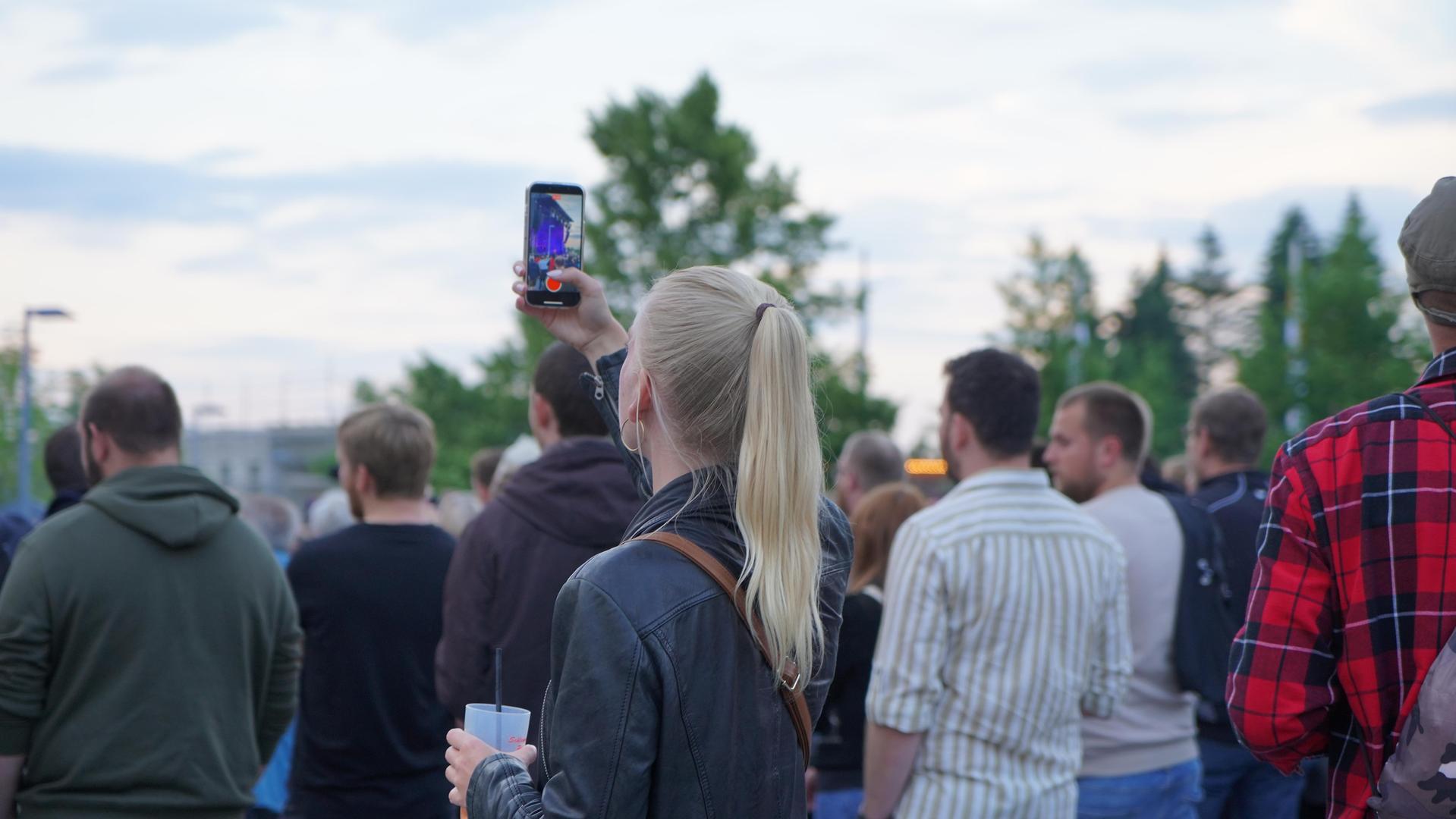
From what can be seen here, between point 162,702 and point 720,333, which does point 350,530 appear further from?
point 720,333

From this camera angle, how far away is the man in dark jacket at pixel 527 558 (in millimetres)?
3865

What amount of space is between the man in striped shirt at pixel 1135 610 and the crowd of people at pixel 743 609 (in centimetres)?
1

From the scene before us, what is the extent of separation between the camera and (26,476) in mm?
28078

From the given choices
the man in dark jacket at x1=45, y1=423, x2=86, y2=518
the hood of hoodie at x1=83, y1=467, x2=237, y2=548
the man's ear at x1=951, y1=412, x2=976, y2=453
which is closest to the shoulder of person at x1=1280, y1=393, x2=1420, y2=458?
the man's ear at x1=951, y1=412, x2=976, y2=453

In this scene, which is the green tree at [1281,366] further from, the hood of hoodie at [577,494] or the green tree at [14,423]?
the green tree at [14,423]

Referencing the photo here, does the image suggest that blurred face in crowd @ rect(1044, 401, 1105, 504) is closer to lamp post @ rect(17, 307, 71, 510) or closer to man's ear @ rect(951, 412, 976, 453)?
man's ear @ rect(951, 412, 976, 453)

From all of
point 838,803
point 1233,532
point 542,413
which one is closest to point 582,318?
point 542,413

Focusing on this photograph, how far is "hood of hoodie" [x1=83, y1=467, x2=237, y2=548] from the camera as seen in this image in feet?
12.5

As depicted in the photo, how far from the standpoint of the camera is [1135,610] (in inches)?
191

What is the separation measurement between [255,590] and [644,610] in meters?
2.62

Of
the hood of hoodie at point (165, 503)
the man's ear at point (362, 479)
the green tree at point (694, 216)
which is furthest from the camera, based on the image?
the green tree at point (694, 216)

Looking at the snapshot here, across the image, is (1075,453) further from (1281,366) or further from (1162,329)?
(1162,329)

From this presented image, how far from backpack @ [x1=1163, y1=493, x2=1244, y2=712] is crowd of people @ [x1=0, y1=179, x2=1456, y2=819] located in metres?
0.02

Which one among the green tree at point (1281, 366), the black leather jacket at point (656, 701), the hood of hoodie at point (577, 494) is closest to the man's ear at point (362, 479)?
the hood of hoodie at point (577, 494)
